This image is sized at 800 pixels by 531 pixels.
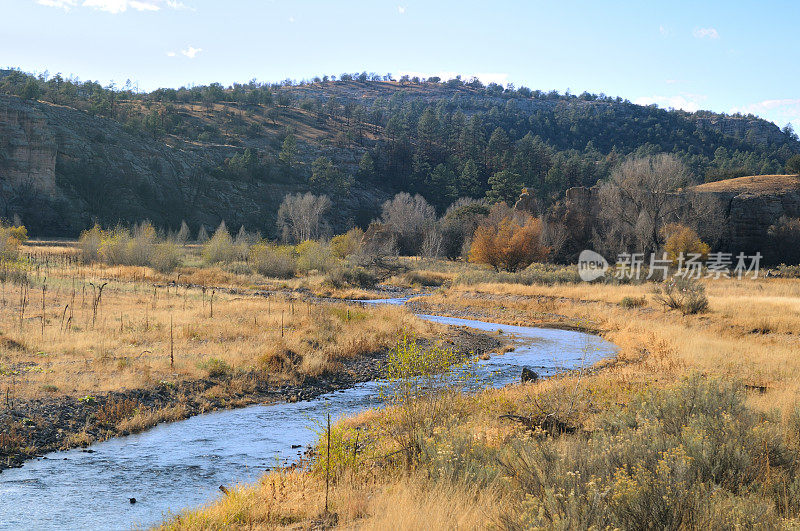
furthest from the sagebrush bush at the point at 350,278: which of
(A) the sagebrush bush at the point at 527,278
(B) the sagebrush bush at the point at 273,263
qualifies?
(A) the sagebrush bush at the point at 527,278

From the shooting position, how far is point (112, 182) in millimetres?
94312

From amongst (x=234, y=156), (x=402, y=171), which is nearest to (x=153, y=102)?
(x=234, y=156)

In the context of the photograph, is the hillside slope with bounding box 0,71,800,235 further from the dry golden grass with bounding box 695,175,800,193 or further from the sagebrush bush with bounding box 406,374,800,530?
the sagebrush bush with bounding box 406,374,800,530

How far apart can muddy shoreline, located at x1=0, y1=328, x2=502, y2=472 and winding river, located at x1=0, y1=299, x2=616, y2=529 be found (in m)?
0.41

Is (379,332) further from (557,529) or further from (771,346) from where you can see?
(557,529)

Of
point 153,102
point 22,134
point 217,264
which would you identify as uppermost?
point 153,102

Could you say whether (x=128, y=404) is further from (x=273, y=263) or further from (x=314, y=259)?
(x=314, y=259)

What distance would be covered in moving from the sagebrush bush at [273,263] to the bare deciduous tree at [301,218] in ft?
92.4

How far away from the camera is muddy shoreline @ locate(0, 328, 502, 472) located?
1225 centimetres

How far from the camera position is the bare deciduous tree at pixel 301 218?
91875mm

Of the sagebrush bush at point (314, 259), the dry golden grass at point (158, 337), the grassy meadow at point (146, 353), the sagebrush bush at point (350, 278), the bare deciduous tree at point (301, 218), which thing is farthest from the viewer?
the bare deciduous tree at point (301, 218)

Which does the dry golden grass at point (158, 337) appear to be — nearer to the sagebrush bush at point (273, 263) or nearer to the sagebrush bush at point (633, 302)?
the sagebrush bush at point (633, 302)

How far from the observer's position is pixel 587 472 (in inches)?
257

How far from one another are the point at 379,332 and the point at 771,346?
16251 millimetres
